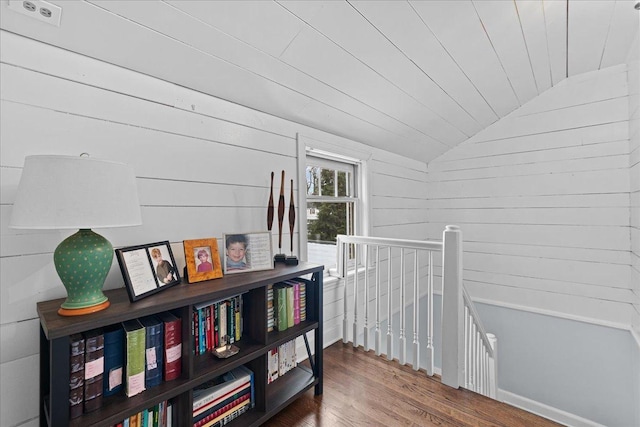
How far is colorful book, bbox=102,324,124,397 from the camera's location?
1052 mm

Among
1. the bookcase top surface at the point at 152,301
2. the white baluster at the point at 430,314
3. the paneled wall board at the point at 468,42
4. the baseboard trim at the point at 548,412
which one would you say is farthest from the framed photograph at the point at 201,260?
the baseboard trim at the point at 548,412

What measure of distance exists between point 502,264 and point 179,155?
3.48 m

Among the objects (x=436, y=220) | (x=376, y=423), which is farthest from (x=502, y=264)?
(x=376, y=423)

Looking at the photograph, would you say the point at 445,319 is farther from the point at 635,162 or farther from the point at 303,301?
the point at 635,162

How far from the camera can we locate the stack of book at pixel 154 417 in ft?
3.63

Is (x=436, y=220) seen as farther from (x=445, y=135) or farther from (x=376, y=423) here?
(x=376, y=423)

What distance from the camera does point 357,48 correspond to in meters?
1.65

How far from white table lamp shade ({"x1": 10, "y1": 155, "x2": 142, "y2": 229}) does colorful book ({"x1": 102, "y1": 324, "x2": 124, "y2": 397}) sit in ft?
1.43

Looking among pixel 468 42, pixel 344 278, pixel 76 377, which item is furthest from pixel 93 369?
pixel 468 42

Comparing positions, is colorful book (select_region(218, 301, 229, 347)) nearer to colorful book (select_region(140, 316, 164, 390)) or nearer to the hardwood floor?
colorful book (select_region(140, 316, 164, 390))

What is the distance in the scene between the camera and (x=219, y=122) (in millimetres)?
1693

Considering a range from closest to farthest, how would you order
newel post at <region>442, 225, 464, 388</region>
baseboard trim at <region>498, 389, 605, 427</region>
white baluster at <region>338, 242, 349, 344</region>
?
newel post at <region>442, 225, 464, 388</region> < white baluster at <region>338, 242, 349, 344</region> < baseboard trim at <region>498, 389, 605, 427</region>

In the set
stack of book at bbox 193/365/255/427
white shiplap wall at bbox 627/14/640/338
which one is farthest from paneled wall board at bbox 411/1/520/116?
stack of book at bbox 193/365/255/427

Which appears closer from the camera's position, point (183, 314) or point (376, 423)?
point (183, 314)
